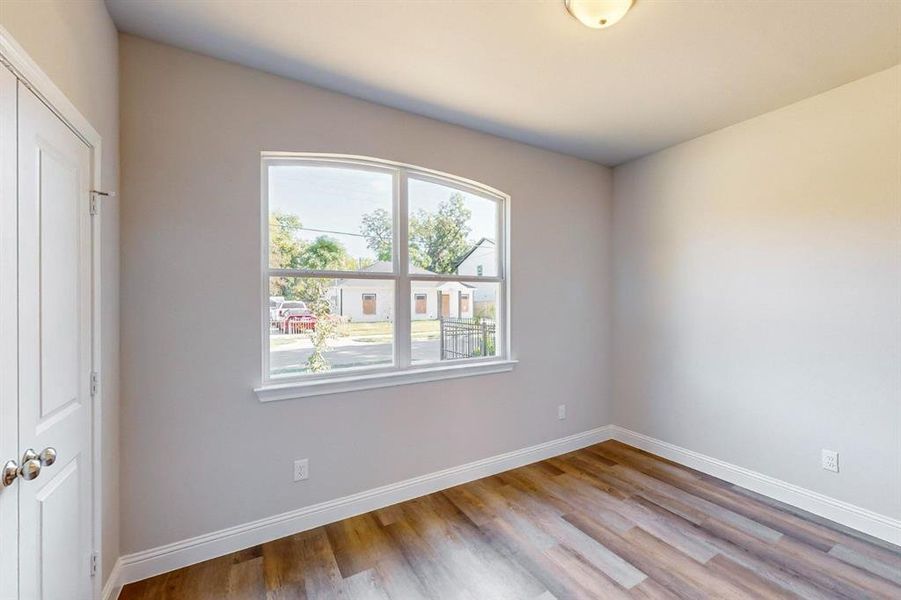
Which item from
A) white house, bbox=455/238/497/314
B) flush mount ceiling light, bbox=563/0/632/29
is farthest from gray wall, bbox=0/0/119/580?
white house, bbox=455/238/497/314

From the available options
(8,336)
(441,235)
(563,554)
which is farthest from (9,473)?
(441,235)

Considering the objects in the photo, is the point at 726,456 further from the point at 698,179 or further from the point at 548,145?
the point at 548,145

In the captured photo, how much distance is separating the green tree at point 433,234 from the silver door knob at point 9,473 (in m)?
1.89

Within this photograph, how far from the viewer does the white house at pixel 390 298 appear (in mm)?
2535

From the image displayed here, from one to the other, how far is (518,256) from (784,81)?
1.97 metres

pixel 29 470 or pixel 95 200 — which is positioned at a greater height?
pixel 95 200

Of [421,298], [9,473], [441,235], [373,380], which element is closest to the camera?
[9,473]

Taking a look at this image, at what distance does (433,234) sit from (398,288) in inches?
20.6

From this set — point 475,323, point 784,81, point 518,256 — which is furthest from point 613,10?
point 475,323

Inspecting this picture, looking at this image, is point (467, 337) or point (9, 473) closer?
point (9, 473)

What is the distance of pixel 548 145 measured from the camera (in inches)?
128

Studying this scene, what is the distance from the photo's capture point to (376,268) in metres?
2.64

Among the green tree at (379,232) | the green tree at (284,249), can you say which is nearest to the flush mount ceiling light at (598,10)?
the green tree at (379,232)

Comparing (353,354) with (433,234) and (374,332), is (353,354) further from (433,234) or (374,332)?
(433,234)
